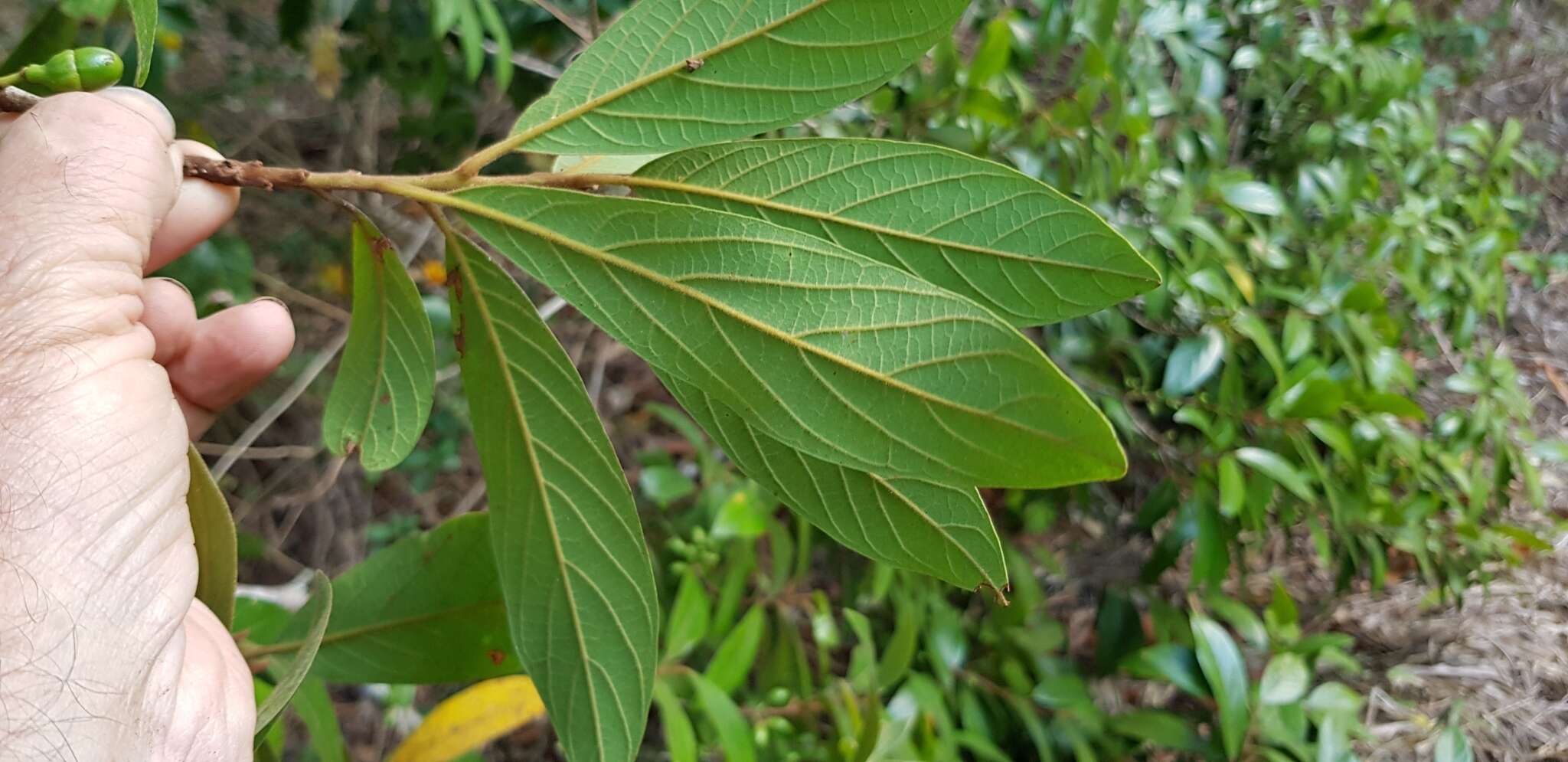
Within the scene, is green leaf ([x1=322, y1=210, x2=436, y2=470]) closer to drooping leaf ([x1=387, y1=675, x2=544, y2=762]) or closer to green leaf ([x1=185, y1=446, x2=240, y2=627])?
green leaf ([x1=185, y1=446, x2=240, y2=627])

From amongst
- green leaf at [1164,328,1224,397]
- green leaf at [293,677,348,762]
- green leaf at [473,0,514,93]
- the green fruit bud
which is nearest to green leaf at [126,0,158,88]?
the green fruit bud

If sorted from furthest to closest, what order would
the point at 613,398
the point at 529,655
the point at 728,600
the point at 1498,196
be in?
the point at 613,398, the point at 1498,196, the point at 728,600, the point at 529,655

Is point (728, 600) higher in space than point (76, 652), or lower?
lower

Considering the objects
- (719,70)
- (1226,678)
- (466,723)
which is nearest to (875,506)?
(719,70)

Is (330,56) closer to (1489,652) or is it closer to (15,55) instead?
(15,55)

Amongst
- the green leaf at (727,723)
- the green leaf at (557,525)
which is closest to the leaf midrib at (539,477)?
the green leaf at (557,525)

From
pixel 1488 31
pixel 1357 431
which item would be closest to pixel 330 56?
pixel 1357 431

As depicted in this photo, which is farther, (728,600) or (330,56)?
(330,56)
